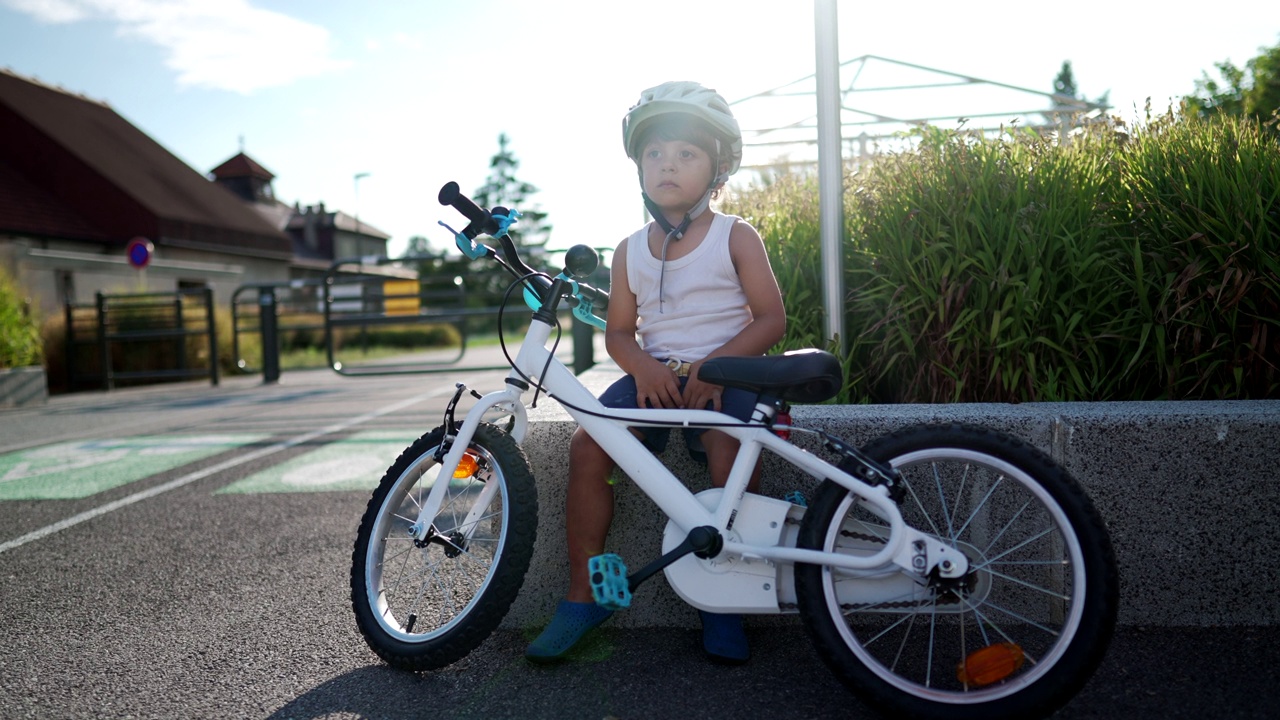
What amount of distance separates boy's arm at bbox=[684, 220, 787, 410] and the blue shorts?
5 centimetres

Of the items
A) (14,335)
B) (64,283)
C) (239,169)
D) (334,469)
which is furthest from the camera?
(239,169)

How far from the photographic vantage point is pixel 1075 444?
2.60 m

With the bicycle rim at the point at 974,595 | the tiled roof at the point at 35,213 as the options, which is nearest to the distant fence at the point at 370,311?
the bicycle rim at the point at 974,595

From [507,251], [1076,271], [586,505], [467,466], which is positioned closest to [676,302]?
[507,251]

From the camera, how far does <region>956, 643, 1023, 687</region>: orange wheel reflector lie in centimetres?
205

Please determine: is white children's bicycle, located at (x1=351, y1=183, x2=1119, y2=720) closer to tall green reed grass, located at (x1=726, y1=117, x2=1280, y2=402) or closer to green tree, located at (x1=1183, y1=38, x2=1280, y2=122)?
tall green reed grass, located at (x1=726, y1=117, x2=1280, y2=402)

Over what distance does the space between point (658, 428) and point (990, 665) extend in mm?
1018

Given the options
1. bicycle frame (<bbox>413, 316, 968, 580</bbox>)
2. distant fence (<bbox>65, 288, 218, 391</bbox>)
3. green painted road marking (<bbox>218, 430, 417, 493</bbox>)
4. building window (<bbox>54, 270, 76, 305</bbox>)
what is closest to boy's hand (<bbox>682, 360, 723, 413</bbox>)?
bicycle frame (<bbox>413, 316, 968, 580</bbox>)

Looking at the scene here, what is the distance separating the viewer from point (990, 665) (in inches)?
81.0

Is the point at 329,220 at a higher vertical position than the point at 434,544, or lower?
higher

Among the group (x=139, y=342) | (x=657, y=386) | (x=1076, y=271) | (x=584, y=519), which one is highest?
(x=1076, y=271)

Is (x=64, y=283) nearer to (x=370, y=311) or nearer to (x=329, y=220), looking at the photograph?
(x=370, y=311)

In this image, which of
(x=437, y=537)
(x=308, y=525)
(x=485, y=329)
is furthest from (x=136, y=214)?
(x=437, y=537)

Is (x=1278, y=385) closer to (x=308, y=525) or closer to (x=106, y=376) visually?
(x=308, y=525)
